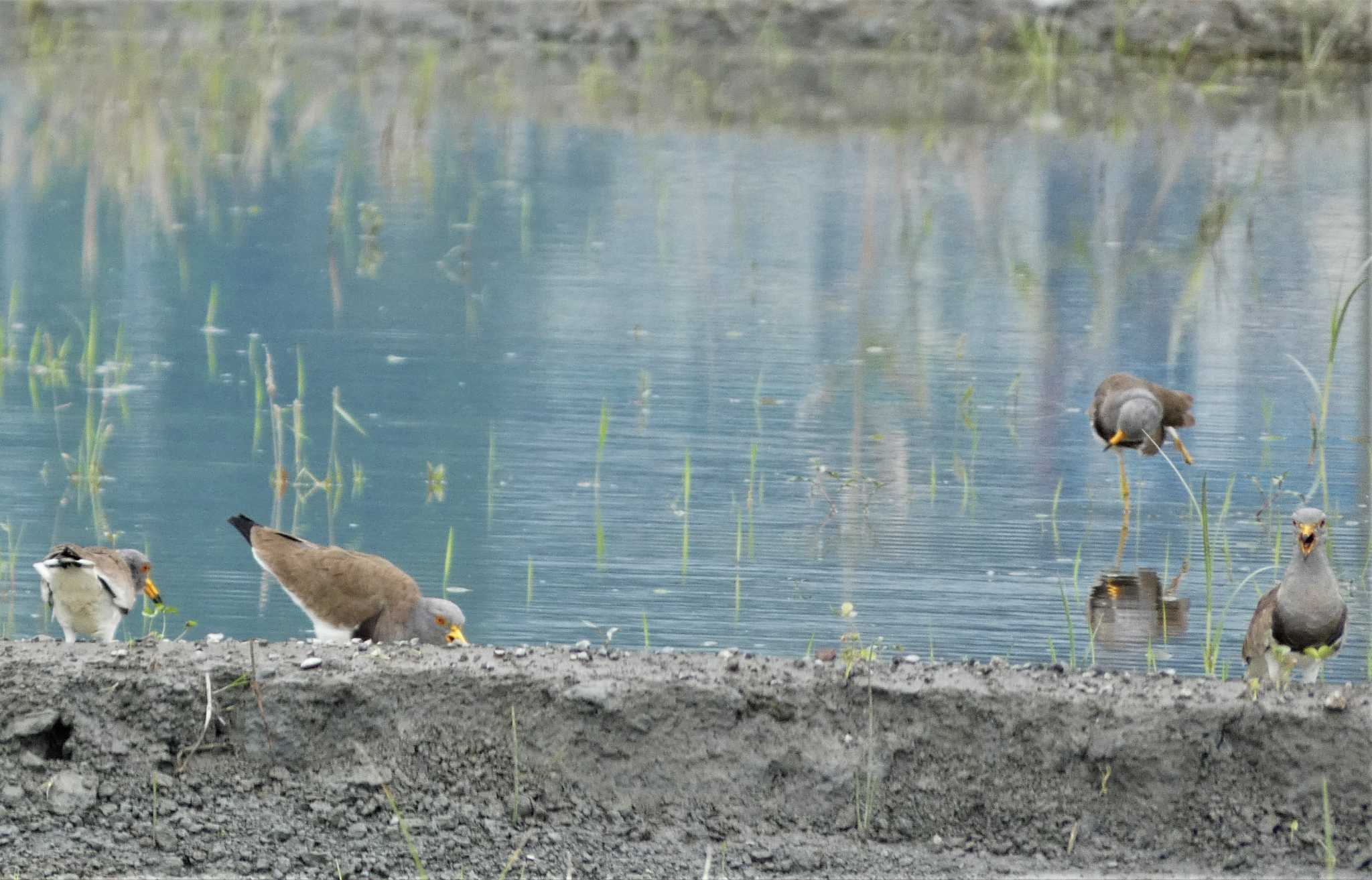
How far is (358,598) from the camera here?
4398 millimetres

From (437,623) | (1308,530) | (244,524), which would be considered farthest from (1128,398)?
(244,524)

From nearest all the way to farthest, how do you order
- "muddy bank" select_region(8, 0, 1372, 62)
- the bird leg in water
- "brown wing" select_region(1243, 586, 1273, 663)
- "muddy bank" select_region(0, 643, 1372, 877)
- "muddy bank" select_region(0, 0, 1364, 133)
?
"muddy bank" select_region(0, 643, 1372, 877) → "brown wing" select_region(1243, 586, 1273, 663) → the bird leg in water → "muddy bank" select_region(0, 0, 1364, 133) → "muddy bank" select_region(8, 0, 1372, 62)

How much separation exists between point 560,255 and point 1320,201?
4.73 meters

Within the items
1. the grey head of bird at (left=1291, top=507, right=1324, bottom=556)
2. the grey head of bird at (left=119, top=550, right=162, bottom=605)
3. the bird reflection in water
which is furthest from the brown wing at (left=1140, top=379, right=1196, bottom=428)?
the grey head of bird at (left=119, top=550, right=162, bottom=605)

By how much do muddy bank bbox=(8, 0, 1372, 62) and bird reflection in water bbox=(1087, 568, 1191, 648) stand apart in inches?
527

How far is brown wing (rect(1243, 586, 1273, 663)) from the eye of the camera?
4.20 m

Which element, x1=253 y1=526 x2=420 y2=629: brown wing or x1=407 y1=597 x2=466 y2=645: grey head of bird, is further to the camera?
x1=253 y1=526 x2=420 y2=629: brown wing

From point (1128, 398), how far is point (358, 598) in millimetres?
2721

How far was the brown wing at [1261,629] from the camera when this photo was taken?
4203 mm

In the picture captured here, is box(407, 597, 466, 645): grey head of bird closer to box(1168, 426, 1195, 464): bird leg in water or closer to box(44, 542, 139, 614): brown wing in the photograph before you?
box(44, 542, 139, 614): brown wing

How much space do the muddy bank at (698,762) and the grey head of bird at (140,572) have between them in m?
0.54

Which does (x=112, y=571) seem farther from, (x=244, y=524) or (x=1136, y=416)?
(x=1136, y=416)

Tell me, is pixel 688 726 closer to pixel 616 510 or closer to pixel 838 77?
pixel 616 510

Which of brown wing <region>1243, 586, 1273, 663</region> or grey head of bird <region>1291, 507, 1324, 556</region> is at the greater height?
grey head of bird <region>1291, 507, 1324, 556</region>
